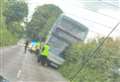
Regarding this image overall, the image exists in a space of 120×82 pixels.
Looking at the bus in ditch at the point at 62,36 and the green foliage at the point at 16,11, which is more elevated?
the bus in ditch at the point at 62,36

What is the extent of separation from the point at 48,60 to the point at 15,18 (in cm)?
4491

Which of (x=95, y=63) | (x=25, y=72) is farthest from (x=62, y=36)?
(x=25, y=72)

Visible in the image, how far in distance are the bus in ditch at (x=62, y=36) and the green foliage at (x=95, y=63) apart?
0.81 meters

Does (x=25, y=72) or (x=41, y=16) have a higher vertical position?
(x=25, y=72)

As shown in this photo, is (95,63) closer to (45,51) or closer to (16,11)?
(45,51)

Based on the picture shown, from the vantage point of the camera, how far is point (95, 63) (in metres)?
25.8

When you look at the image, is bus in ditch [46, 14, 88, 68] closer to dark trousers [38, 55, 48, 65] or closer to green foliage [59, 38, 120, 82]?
dark trousers [38, 55, 48, 65]

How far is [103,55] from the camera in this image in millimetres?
25188

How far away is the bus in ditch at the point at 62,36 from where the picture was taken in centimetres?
3091

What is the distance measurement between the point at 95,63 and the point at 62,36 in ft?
21.0

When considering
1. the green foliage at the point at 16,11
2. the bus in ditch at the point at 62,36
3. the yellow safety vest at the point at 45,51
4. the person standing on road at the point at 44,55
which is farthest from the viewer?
the green foliage at the point at 16,11

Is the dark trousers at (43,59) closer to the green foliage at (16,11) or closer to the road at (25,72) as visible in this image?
the road at (25,72)

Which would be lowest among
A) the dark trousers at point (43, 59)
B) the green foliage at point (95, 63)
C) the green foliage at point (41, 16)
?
the green foliage at point (41, 16)

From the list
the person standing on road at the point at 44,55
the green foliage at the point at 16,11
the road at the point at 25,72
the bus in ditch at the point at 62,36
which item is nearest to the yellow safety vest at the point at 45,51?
the person standing on road at the point at 44,55
